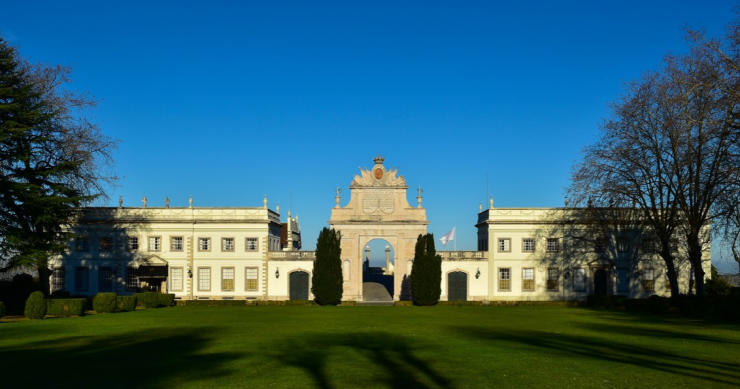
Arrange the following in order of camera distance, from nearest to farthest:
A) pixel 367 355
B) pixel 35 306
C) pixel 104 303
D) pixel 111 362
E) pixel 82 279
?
pixel 111 362
pixel 367 355
pixel 35 306
pixel 104 303
pixel 82 279

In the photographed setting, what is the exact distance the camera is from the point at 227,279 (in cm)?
5838

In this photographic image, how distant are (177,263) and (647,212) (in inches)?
1451

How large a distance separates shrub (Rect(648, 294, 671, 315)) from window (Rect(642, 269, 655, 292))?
14537mm

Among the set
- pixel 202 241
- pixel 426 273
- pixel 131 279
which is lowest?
pixel 131 279

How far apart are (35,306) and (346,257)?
2828cm

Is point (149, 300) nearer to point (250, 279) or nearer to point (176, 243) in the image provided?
point (176, 243)

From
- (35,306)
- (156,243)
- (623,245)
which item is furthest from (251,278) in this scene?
(623,245)

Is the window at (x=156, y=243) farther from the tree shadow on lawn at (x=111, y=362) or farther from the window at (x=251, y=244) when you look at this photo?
the tree shadow on lawn at (x=111, y=362)

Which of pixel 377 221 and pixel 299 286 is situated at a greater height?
pixel 377 221

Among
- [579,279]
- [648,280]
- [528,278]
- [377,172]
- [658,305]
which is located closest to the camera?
[658,305]

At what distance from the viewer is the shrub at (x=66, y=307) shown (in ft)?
123

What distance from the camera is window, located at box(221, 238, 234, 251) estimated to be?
5856 cm

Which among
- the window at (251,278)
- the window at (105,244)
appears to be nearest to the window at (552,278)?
the window at (251,278)

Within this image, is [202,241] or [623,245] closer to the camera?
[623,245]
